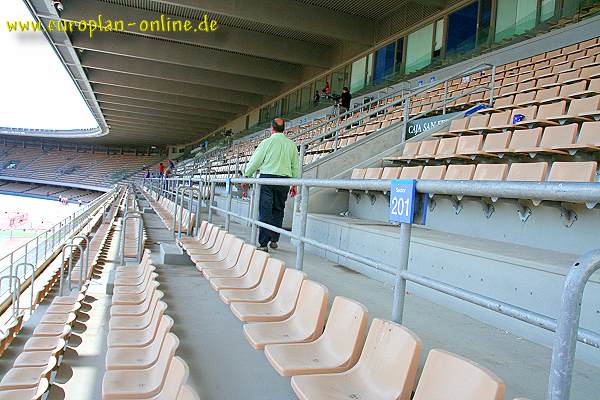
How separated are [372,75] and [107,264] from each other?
10.4m

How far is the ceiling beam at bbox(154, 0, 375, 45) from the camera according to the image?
12047mm

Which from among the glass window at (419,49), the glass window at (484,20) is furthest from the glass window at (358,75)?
the glass window at (484,20)

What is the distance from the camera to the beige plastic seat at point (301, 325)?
7.23ft

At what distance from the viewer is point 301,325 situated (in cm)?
235

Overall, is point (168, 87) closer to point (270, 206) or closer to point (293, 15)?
point (293, 15)

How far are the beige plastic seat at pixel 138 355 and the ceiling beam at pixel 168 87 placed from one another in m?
19.5

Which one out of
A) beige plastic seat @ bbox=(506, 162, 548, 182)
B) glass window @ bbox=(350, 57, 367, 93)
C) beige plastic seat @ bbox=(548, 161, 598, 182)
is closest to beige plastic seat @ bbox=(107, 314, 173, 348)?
beige plastic seat @ bbox=(548, 161, 598, 182)

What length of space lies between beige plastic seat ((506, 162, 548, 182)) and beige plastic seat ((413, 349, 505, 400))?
2875 mm

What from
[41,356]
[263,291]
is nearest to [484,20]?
[263,291]

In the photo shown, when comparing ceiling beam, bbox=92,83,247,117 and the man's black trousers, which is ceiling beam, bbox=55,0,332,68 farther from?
the man's black trousers

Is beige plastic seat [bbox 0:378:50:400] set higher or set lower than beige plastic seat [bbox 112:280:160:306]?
lower

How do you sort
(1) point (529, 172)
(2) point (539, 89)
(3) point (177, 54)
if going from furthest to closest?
(3) point (177, 54), (2) point (539, 89), (1) point (529, 172)

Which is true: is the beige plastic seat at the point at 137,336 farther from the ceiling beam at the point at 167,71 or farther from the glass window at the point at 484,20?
the ceiling beam at the point at 167,71

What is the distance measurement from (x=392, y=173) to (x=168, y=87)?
1769cm
